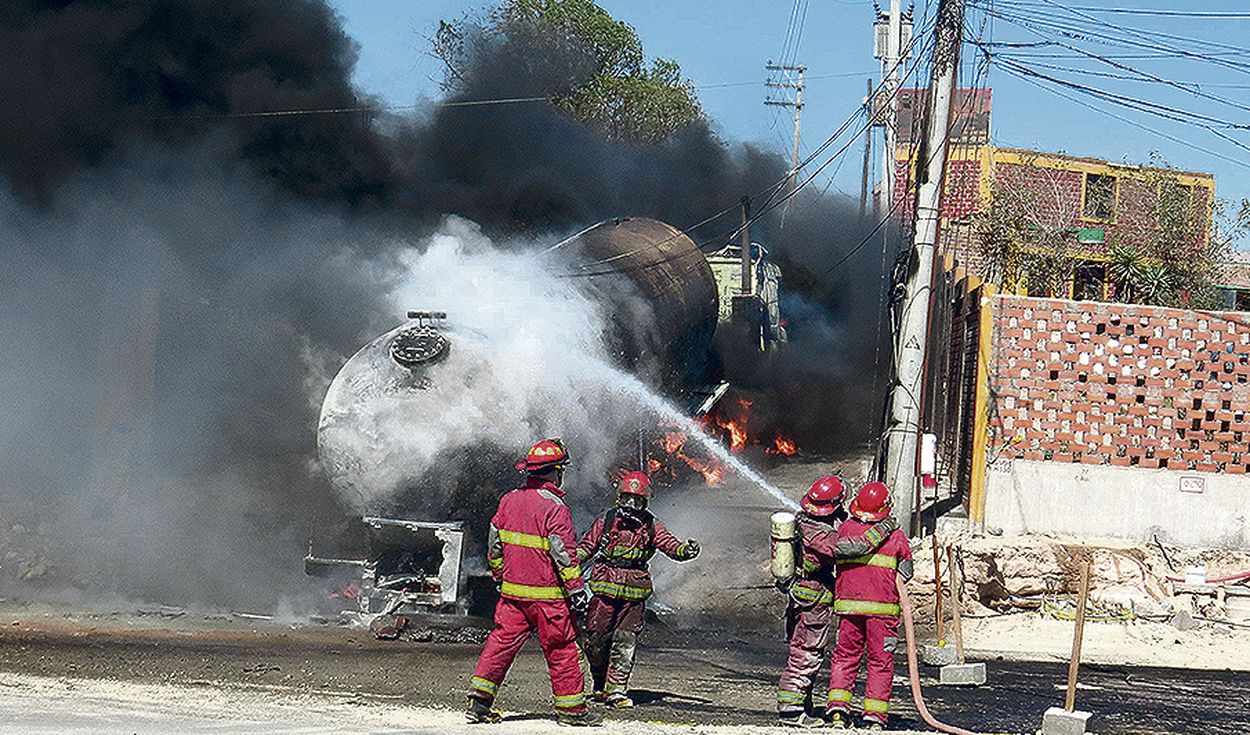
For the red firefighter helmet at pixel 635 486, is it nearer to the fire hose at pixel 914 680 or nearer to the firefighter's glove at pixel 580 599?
the firefighter's glove at pixel 580 599

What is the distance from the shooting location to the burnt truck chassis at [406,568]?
428 inches

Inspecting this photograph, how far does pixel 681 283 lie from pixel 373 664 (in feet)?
26.1

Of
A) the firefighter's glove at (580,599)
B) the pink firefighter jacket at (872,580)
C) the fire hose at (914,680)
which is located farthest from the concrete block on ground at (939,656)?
the pink firefighter jacket at (872,580)

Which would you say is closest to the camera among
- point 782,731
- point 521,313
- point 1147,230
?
point 782,731

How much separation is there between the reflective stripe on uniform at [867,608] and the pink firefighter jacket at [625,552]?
126cm

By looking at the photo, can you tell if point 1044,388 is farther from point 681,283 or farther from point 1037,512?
point 681,283

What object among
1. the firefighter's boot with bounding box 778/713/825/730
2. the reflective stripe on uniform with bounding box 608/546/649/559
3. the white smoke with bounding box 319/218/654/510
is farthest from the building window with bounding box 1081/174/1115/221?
the firefighter's boot with bounding box 778/713/825/730

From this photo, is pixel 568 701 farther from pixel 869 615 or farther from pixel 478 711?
pixel 869 615

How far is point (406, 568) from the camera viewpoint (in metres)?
11.2

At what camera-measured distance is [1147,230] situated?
27.4m

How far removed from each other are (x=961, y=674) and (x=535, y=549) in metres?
3.99

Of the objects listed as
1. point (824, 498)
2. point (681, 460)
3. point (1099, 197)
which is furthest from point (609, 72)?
point (824, 498)

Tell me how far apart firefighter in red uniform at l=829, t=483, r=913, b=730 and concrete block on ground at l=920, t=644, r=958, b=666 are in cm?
281

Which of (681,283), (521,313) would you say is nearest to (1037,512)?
(681,283)
